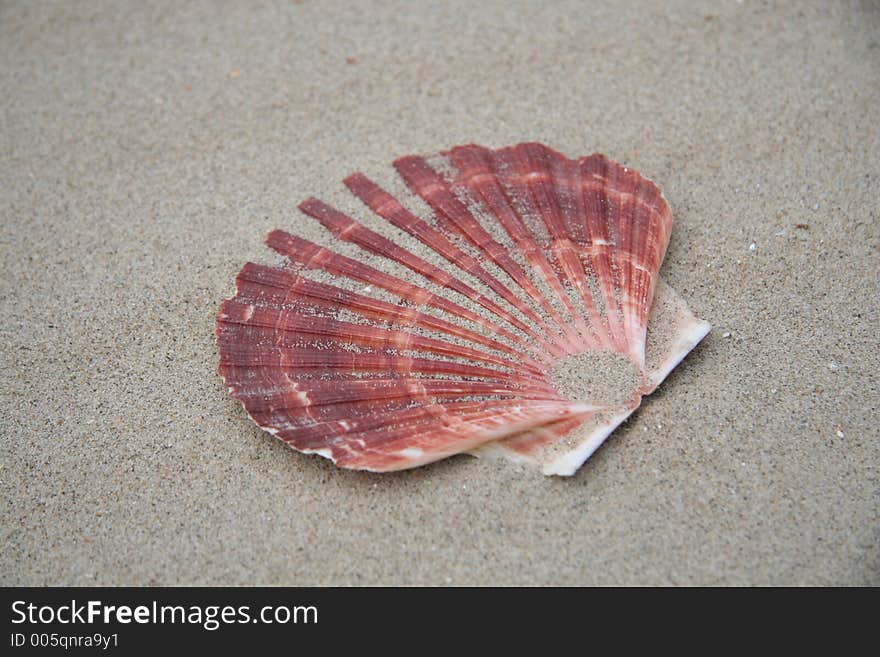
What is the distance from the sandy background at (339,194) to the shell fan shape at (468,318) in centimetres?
9

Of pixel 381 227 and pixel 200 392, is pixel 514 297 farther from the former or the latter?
pixel 200 392

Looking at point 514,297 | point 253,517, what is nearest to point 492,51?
point 514,297

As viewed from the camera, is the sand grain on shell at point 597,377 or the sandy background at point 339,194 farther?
the sand grain on shell at point 597,377

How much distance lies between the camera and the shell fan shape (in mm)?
1539

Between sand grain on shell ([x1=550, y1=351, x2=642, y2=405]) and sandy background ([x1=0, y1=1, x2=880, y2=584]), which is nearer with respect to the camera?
sandy background ([x1=0, y1=1, x2=880, y2=584])

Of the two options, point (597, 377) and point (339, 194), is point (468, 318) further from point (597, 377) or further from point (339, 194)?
A: point (339, 194)

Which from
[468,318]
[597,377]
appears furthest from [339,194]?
[597,377]

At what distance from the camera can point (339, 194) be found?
6.86ft

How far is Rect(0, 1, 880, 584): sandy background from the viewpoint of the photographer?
1.46m

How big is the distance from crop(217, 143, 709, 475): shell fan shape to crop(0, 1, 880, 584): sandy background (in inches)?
3.5

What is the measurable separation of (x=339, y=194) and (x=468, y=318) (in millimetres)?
589

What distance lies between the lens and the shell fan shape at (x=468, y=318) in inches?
60.6

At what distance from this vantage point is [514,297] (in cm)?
174
